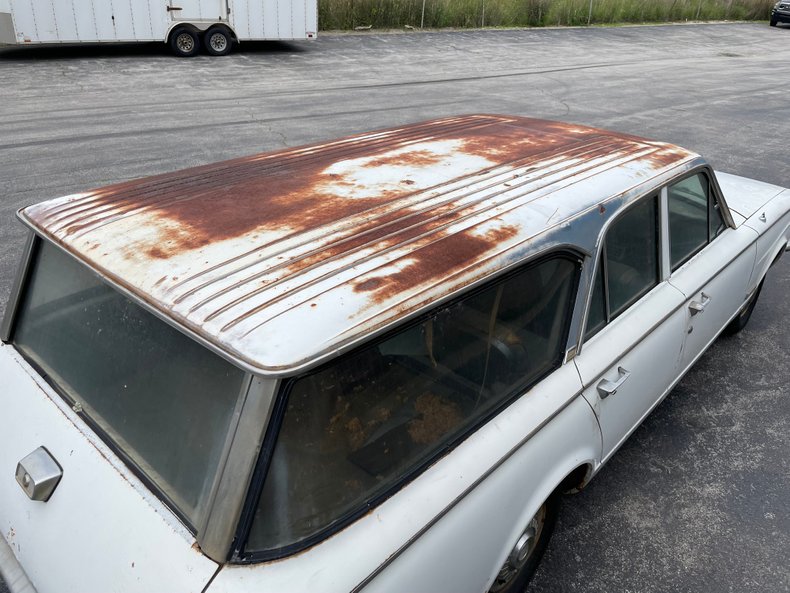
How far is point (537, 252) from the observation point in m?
2.38

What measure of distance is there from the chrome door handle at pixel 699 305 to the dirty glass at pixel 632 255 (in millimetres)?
343

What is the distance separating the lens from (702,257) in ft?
12.0

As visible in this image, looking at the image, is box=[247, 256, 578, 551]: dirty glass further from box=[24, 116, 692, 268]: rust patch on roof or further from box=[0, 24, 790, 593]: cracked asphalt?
box=[0, 24, 790, 593]: cracked asphalt

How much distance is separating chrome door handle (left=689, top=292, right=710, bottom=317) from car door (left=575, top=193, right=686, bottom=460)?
0.09 metres

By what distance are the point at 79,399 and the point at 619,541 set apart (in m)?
2.55

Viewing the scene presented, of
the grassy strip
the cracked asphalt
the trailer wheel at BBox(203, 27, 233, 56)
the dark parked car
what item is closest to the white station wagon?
the cracked asphalt

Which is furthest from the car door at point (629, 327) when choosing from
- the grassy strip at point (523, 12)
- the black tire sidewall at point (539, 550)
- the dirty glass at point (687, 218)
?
the grassy strip at point (523, 12)

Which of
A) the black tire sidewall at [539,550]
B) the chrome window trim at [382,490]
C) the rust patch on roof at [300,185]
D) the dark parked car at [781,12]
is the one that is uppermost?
the dark parked car at [781,12]

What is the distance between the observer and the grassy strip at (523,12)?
20.3 m

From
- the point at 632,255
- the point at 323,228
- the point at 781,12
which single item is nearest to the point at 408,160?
the point at 323,228

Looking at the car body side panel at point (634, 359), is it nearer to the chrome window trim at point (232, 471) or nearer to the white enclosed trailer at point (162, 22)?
the chrome window trim at point (232, 471)

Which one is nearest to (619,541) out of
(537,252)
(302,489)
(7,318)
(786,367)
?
(537,252)

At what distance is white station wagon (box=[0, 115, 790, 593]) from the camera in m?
1.70

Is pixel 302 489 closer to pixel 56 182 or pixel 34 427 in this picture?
pixel 34 427
